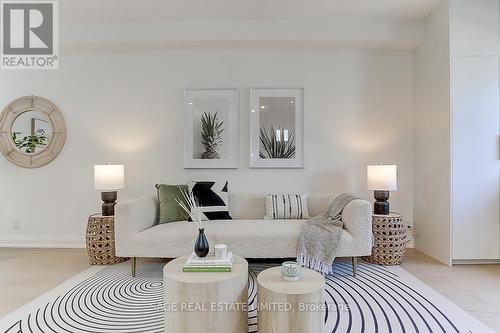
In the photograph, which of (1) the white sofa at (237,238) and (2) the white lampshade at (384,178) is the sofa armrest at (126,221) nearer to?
(1) the white sofa at (237,238)

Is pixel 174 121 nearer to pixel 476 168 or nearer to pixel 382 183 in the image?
pixel 382 183

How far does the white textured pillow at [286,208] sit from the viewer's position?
9.66ft

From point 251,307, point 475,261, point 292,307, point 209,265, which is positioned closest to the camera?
point 292,307

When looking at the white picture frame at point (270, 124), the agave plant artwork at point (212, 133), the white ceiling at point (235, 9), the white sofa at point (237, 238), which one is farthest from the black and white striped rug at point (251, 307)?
the white ceiling at point (235, 9)

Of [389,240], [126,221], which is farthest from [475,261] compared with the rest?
[126,221]

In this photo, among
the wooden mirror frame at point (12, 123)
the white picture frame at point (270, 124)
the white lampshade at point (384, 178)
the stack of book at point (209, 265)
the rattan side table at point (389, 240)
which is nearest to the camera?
the stack of book at point (209, 265)

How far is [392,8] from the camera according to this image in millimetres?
2967

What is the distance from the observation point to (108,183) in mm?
2941

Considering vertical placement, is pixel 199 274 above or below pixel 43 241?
above

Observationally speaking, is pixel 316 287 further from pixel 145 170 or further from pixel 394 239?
pixel 145 170

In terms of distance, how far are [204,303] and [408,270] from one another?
7.11 feet

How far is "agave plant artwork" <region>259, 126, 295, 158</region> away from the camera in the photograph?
3369 millimetres

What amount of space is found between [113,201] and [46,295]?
3.52 feet

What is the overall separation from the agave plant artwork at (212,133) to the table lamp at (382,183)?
176 centimetres
